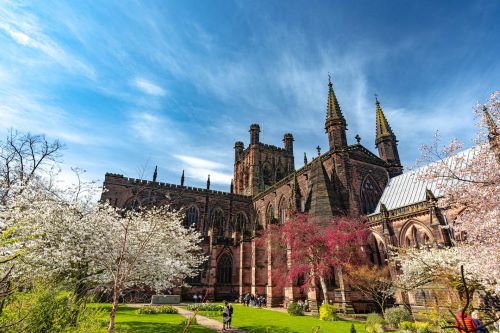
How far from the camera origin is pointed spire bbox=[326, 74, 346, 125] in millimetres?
27844

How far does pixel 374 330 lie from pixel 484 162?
9.14m

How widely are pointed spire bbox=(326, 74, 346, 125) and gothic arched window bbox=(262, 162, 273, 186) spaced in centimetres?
2089

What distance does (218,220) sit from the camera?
40.0m

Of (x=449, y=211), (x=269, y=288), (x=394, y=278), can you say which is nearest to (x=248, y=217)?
(x=269, y=288)

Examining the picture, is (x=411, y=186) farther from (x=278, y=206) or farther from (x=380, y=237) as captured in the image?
(x=278, y=206)

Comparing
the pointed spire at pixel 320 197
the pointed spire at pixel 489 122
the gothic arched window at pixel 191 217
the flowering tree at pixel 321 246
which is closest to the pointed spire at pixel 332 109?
the pointed spire at pixel 320 197

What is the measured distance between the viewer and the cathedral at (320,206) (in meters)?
Result: 20.5

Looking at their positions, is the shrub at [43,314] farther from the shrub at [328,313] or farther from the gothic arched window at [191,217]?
the gothic arched window at [191,217]

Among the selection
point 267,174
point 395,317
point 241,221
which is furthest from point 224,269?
point 395,317

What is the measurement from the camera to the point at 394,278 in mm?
19984

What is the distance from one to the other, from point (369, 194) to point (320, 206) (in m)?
7.26

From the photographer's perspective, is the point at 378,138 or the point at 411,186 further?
the point at 378,138

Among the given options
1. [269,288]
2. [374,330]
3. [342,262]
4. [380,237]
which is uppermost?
[380,237]

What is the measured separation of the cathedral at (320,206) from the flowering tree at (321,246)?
143 centimetres
